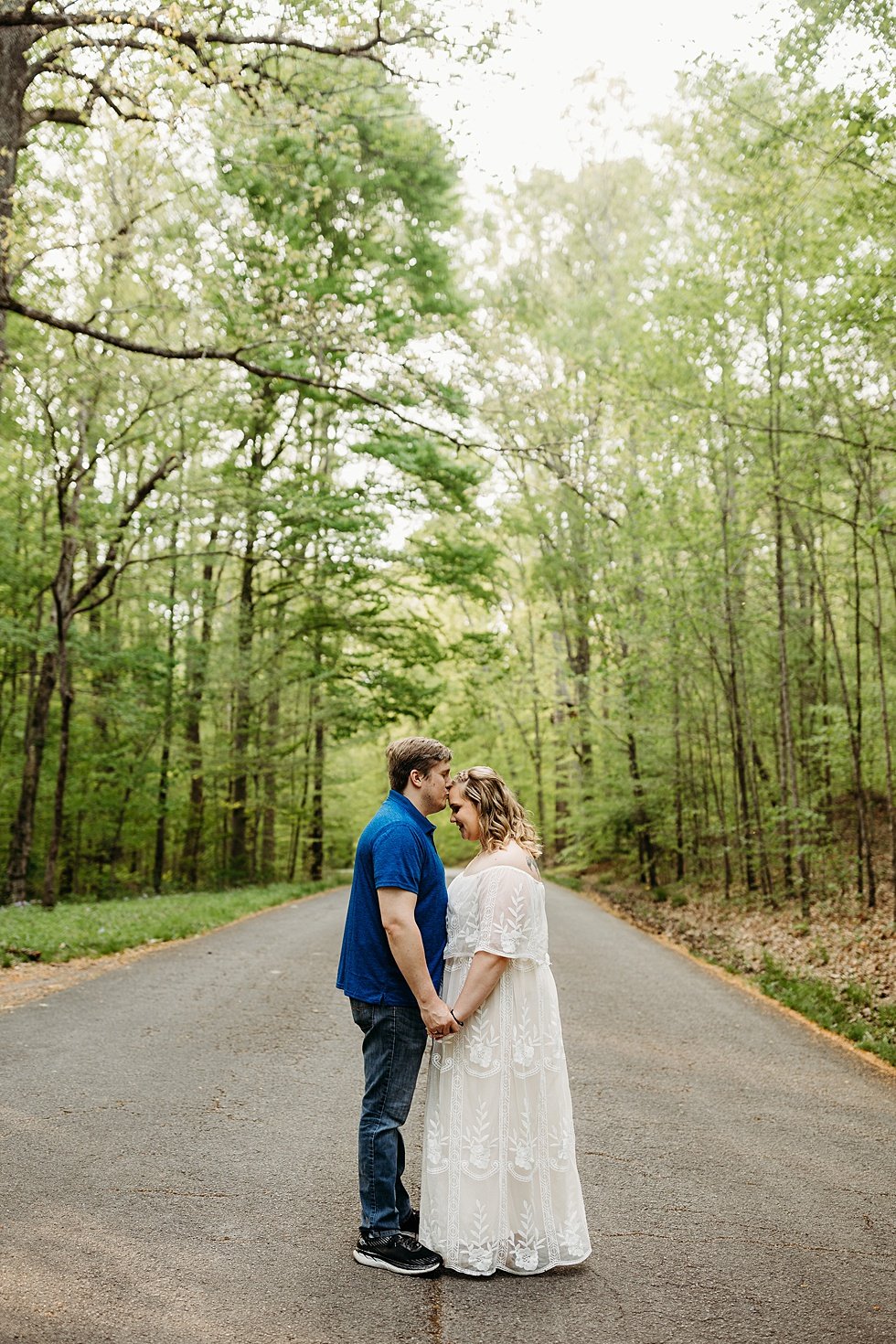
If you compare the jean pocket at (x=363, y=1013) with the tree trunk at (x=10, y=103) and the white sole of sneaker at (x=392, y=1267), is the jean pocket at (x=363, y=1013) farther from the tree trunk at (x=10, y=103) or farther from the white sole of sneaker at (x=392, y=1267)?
the tree trunk at (x=10, y=103)

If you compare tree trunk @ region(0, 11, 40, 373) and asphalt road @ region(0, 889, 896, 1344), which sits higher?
tree trunk @ region(0, 11, 40, 373)

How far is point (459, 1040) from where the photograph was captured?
12.6 feet

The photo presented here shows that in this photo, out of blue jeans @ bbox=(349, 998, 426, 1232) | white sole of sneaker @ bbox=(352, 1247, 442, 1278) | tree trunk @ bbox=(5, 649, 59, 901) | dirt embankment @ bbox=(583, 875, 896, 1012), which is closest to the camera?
white sole of sneaker @ bbox=(352, 1247, 442, 1278)

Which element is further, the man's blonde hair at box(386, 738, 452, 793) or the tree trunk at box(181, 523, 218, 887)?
the tree trunk at box(181, 523, 218, 887)

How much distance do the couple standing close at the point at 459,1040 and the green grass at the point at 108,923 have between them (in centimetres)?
766

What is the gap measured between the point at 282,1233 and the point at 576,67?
49.8ft

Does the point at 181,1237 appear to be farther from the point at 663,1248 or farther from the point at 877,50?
the point at 877,50

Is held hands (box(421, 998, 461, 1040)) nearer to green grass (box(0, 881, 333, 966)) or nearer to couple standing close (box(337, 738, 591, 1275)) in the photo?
couple standing close (box(337, 738, 591, 1275))

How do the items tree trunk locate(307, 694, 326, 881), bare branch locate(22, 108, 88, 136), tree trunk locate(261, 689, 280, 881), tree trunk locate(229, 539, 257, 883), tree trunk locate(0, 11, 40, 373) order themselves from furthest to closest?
tree trunk locate(307, 694, 326, 881) < tree trunk locate(261, 689, 280, 881) < tree trunk locate(229, 539, 257, 883) < bare branch locate(22, 108, 88, 136) < tree trunk locate(0, 11, 40, 373)

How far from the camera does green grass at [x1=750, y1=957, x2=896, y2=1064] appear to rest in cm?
Answer: 780

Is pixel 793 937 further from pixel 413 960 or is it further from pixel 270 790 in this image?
pixel 270 790

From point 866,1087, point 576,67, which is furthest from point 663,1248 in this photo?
point 576,67

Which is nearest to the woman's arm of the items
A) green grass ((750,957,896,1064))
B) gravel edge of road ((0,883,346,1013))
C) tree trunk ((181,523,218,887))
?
green grass ((750,957,896,1064))

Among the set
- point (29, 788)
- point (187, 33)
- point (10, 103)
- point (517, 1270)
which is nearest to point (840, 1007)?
point (517, 1270)
